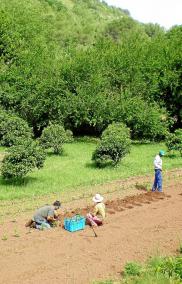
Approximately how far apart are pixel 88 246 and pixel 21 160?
740 cm

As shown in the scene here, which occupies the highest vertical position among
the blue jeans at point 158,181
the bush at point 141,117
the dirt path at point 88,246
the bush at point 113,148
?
the bush at point 141,117

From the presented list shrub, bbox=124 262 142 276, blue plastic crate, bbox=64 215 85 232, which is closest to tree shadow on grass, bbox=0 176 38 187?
blue plastic crate, bbox=64 215 85 232

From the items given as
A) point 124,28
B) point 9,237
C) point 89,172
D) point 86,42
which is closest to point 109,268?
point 9,237

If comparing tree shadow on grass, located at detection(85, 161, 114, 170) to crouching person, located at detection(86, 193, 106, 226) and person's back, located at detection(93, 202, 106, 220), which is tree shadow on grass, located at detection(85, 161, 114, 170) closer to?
crouching person, located at detection(86, 193, 106, 226)

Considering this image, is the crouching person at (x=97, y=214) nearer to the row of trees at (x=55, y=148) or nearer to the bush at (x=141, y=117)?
the row of trees at (x=55, y=148)

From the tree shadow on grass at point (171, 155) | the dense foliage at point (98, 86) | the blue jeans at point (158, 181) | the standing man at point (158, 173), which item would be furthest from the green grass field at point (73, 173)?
the dense foliage at point (98, 86)

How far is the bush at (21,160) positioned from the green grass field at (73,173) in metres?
0.70

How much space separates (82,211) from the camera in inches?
653

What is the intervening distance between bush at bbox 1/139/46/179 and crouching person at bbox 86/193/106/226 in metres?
4.94

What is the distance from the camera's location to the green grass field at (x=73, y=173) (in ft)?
63.7

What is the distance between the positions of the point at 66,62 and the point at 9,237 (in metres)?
25.1

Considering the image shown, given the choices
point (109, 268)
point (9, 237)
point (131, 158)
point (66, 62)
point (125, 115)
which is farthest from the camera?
point (66, 62)

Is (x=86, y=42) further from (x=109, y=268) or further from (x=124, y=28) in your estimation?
(x=109, y=268)

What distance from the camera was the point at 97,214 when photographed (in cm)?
1594
